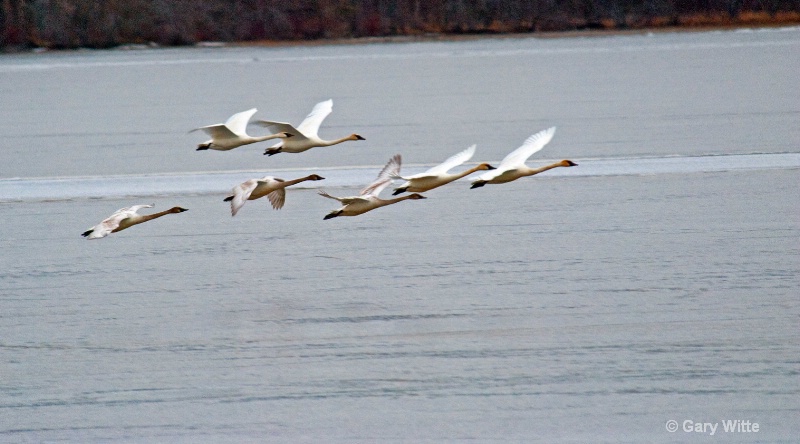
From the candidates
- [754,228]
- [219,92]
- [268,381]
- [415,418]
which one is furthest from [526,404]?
[219,92]

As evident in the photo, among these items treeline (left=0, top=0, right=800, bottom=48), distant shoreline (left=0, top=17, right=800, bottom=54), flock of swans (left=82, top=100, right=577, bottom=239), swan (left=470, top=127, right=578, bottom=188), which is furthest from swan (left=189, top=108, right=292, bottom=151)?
treeline (left=0, top=0, right=800, bottom=48)

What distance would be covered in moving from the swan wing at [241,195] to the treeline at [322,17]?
60.3 ft

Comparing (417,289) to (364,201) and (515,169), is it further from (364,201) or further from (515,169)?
(515,169)

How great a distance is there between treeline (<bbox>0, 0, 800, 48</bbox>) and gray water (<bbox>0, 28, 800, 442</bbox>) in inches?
433

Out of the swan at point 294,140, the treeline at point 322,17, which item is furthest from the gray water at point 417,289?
the treeline at point 322,17

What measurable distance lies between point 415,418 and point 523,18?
19.6 meters

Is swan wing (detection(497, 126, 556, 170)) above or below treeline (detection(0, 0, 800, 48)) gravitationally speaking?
above

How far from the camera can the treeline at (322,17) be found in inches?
875

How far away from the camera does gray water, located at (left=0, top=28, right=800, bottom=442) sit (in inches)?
163

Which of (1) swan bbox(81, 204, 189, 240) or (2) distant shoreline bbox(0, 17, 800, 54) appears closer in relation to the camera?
(1) swan bbox(81, 204, 189, 240)

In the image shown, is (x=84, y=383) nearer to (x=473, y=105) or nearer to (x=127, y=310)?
(x=127, y=310)

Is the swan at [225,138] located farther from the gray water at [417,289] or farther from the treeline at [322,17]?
the treeline at [322,17]

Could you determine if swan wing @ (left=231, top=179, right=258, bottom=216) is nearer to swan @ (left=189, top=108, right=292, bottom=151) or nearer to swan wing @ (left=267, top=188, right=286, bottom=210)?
swan @ (left=189, top=108, right=292, bottom=151)

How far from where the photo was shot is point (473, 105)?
508 inches
